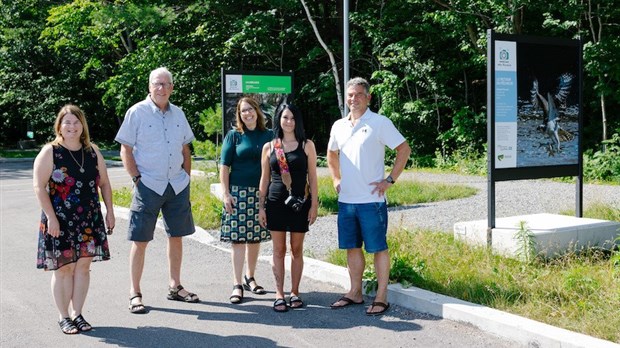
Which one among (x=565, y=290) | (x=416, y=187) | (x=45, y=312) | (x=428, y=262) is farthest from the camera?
(x=416, y=187)

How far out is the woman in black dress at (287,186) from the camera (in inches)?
231

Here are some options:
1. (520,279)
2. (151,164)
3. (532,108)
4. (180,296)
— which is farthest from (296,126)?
(532,108)

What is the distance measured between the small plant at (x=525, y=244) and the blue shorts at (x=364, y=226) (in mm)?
1696

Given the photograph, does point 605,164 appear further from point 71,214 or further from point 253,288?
point 71,214

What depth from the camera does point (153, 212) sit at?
6.02 m

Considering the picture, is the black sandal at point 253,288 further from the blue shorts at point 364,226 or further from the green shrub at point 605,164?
the green shrub at point 605,164

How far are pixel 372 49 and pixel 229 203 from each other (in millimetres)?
19095

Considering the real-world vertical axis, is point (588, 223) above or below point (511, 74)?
below

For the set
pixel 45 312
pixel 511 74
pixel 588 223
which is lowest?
pixel 45 312

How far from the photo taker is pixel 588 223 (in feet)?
24.4

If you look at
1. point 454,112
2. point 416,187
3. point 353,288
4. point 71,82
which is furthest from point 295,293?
point 71,82

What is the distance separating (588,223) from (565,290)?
2208mm

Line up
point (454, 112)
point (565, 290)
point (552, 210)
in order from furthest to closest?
point (454, 112) < point (552, 210) < point (565, 290)

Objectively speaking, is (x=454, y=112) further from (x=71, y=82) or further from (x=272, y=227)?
(x=71, y=82)
